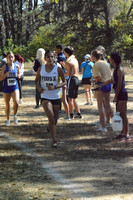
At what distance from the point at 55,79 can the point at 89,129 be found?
7.84ft

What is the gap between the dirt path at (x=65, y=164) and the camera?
241 inches

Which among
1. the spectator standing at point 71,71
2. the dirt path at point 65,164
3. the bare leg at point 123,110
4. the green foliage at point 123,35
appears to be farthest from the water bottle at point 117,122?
the green foliage at point 123,35

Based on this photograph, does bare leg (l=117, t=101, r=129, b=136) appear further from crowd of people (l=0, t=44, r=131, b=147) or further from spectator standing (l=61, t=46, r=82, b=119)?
spectator standing (l=61, t=46, r=82, b=119)

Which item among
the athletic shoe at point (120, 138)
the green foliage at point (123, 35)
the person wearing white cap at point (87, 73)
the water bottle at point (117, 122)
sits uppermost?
the green foliage at point (123, 35)

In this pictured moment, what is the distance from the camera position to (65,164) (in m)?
7.63

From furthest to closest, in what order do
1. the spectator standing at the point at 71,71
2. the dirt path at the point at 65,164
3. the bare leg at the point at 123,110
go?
1. the spectator standing at the point at 71,71
2. the bare leg at the point at 123,110
3. the dirt path at the point at 65,164

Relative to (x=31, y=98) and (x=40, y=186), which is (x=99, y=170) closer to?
(x=40, y=186)

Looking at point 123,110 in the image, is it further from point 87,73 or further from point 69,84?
point 87,73

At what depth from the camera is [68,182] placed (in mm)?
6574

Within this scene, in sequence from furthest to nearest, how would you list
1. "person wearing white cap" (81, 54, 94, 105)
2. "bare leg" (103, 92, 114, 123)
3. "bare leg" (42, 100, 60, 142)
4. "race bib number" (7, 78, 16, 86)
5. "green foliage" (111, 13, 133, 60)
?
"green foliage" (111, 13, 133, 60)
"person wearing white cap" (81, 54, 94, 105)
"race bib number" (7, 78, 16, 86)
"bare leg" (103, 92, 114, 123)
"bare leg" (42, 100, 60, 142)

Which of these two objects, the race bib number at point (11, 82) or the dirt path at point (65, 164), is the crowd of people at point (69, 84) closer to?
the race bib number at point (11, 82)

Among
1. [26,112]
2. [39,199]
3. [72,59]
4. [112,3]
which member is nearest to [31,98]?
[26,112]

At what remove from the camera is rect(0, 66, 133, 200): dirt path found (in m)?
6.11

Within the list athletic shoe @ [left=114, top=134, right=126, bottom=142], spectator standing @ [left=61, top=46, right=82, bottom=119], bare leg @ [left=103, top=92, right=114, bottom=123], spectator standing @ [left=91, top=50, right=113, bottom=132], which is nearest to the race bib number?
spectator standing @ [left=61, top=46, right=82, bottom=119]
